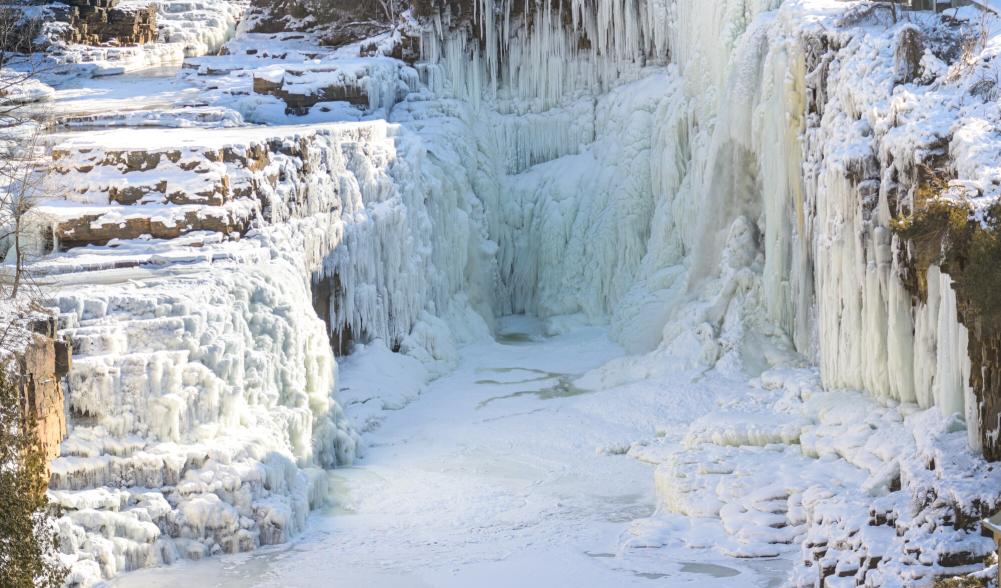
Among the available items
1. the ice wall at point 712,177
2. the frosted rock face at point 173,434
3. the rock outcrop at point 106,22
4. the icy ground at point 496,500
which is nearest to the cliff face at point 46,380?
the frosted rock face at point 173,434

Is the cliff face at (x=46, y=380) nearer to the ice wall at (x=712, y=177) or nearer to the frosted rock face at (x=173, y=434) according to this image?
the frosted rock face at (x=173, y=434)

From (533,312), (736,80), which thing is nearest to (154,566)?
(736,80)

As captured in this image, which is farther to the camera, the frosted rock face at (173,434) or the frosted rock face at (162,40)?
the frosted rock face at (162,40)

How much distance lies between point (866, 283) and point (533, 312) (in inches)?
537

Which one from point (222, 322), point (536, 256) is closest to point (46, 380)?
point (222, 322)

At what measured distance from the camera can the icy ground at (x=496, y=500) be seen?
16.2 meters

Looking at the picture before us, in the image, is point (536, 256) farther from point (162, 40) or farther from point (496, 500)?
point (496, 500)

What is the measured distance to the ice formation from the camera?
16875 millimetres

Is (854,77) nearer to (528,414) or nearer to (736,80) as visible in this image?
(736,80)

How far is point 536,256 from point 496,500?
43.5 feet

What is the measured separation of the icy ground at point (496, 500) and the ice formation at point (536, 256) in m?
0.52

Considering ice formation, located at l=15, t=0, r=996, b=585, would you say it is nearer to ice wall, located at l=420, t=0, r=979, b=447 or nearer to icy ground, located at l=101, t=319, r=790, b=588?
ice wall, located at l=420, t=0, r=979, b=447

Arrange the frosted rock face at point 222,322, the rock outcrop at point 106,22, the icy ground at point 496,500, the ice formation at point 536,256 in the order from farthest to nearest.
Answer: the rock outcrop at point 106,22
the frosted rock face at point 222,322
the ice formation at point 536,256
the icy ground at point 496,500

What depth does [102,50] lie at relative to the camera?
34250mm
